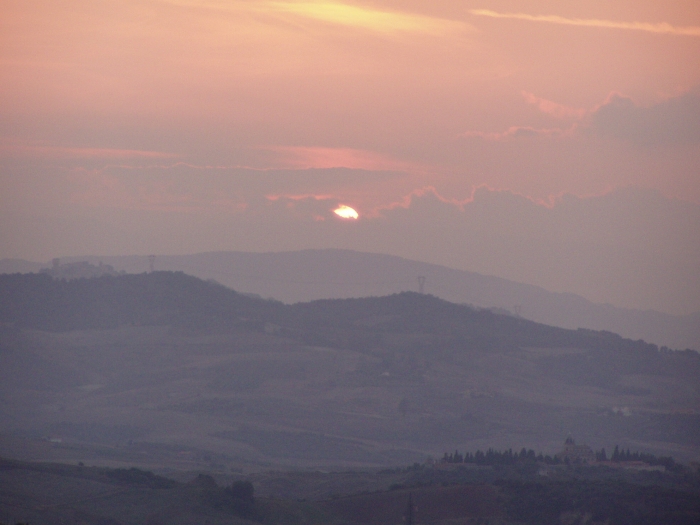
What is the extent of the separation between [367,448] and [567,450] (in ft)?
139

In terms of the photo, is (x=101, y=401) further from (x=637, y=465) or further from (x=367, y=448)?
(x=637, y=465)

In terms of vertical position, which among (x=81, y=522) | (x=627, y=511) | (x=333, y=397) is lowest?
(x=81, y=522)

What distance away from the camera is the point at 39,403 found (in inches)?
7490

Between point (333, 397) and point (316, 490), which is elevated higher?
point (333, 397)

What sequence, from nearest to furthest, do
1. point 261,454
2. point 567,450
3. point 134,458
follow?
1. point 567,450
2. point 134,458
3. point 261,454

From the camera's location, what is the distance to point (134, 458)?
13988 centimetres

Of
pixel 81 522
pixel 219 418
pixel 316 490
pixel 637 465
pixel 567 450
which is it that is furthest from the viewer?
pixel 219 418

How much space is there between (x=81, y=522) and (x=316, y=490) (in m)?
32.7

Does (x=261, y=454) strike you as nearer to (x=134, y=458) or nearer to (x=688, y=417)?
(x=134, y=458)

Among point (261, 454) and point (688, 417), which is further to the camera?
point (688, 417)

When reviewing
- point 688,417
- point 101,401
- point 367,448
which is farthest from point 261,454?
point 688,417

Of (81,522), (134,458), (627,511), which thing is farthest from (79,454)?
(627,511)

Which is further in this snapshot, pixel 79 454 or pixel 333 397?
pixel 333 397

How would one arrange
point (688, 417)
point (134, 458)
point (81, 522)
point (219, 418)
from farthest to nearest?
point (688, 417) → point (219, 418) → point (134, 458) → point (81, 522)
